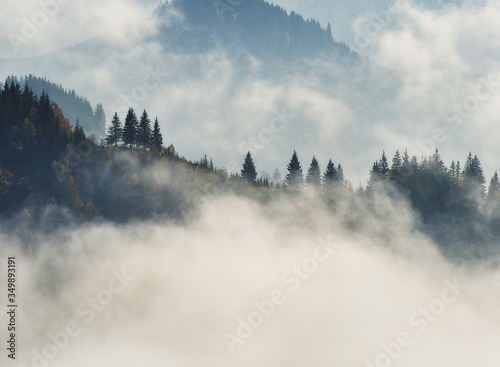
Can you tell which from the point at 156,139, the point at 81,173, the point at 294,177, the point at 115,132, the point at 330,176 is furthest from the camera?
the point at 330,176

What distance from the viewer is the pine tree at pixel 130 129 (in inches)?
6806

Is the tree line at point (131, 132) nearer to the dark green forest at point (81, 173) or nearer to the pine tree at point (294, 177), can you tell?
the dark green forest at point (81, 173)

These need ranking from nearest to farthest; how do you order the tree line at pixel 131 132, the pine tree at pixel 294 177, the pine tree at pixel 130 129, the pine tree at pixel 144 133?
the pine tree at pixel 130 129, the tree line at pixel 131 132, the pine tree at pixel 144 133, the pine tree at pixel 294 177

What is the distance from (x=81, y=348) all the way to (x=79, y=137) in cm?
8245

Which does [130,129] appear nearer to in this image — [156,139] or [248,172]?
[156,139]

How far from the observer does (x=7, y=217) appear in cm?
16800

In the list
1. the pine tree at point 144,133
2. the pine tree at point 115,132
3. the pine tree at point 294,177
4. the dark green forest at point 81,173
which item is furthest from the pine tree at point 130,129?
the pine tree at point 294,177

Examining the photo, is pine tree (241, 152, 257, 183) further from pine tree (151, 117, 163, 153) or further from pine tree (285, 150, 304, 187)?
pine tree (151, 117, 163, 153)

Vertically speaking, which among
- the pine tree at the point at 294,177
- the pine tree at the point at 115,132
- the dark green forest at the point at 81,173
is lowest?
the dark green forest at the point at 81,173

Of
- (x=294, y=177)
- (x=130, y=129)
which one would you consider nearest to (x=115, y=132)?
(x=130, y=129)

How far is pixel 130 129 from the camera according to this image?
175 metres

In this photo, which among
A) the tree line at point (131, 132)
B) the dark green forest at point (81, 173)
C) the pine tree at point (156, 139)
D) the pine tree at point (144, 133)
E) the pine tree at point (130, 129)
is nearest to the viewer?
the dark green forest at point (81, 173)

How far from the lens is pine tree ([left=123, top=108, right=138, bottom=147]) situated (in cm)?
17288

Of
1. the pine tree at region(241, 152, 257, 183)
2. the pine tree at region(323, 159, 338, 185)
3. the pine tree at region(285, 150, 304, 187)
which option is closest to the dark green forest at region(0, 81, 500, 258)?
the pine tree at region(241, 152, 257, 183)
